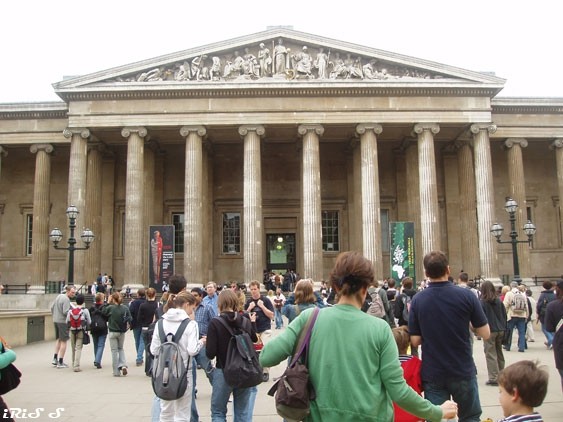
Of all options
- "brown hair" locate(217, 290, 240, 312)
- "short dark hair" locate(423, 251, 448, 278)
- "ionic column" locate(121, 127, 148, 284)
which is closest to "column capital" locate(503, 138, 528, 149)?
"ionic column" locate(121, 127, 148, 284)

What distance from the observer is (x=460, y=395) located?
18.2 feet

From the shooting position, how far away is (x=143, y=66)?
3278 cm

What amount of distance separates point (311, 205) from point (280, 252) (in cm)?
868

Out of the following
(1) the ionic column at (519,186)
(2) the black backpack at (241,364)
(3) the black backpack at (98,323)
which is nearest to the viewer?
(2) the black backpack at (241,364)

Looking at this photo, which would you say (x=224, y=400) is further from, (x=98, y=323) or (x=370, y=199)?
(x=370, y=199)

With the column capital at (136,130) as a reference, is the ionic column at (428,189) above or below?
below

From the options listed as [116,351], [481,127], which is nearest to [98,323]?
[116,351]

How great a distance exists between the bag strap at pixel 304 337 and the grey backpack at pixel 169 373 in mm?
2903

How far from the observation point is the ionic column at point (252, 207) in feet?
105

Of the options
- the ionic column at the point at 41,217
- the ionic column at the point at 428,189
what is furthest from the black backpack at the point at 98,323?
the ionic column at the point at 41,217

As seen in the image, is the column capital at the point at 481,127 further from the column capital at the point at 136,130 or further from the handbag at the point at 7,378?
the handbag at the point at 7,378

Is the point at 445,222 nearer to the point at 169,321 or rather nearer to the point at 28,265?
the point at 28,265

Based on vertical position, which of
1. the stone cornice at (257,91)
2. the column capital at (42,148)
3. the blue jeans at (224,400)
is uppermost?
the stone cornice at (257,91)

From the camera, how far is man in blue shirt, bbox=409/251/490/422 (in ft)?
18.3
